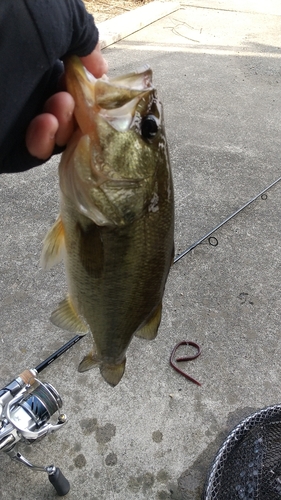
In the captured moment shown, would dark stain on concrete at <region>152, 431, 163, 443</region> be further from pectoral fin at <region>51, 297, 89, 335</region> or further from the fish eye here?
the fish eye

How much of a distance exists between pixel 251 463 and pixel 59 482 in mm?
938

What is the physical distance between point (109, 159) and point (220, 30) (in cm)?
853

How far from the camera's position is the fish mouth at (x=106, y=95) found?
1216 millimetres

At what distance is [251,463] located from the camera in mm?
2262

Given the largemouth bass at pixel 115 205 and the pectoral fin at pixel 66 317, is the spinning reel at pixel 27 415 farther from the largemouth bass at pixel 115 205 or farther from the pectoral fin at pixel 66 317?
the largemouth bass at pixel 115 205

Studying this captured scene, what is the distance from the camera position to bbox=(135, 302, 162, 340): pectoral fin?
1598mm

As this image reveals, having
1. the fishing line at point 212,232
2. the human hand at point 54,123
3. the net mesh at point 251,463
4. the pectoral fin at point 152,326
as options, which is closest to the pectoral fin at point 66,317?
the pectoral fin at point 152,326

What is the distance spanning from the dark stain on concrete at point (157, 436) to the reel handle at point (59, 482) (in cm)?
55

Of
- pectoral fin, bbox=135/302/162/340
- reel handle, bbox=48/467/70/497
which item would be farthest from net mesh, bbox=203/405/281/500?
pectoral fin, bbox=135/302/162/340

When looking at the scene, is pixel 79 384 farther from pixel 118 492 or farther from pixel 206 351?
pixel 206 351

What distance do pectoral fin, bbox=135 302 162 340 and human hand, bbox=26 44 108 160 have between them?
2.08 feet

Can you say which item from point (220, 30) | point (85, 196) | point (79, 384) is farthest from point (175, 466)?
point (220, 30)

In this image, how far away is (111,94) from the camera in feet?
4.04

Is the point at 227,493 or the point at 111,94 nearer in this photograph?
the point at 111,94
